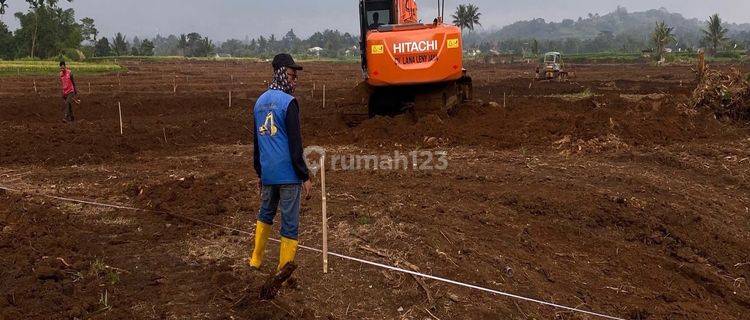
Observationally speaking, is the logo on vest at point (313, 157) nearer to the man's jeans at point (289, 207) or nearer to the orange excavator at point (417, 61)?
the orange excavator at point (417, 61)

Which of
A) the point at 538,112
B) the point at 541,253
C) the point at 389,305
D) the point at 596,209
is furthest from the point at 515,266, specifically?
the point at 538,112

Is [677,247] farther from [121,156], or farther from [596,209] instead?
[121,156]

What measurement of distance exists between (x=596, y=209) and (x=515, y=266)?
6.28 ft

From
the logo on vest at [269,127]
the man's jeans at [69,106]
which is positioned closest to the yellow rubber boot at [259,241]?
the logo on vest at [269,127]

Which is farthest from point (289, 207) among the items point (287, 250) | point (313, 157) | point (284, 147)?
point (313, 157)

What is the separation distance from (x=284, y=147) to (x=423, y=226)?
2.00 metres

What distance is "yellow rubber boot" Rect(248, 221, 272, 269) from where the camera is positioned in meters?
4.81

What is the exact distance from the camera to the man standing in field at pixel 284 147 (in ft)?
14.8

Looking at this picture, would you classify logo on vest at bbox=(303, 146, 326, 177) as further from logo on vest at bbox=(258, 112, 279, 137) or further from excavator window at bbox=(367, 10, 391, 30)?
logo on vest at bbox=(258, 112, 279, 137)

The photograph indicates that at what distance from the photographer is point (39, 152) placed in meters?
10.4

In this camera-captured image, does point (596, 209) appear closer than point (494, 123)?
Yes

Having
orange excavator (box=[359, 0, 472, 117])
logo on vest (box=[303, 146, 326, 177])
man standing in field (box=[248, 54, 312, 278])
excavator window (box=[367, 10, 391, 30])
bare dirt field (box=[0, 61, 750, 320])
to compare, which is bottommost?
bare dirt field (box=[0, 61, 750, 320])

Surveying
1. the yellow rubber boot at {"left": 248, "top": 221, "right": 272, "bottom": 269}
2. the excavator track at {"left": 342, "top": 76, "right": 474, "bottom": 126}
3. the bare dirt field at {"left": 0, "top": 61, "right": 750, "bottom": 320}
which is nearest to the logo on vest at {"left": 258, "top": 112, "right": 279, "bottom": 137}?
the yellow rubber boot at {"left": 248, "top": 221, "right": 272, "bottom": 269}

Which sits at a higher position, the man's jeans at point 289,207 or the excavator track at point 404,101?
the excavator track at point 404,101
